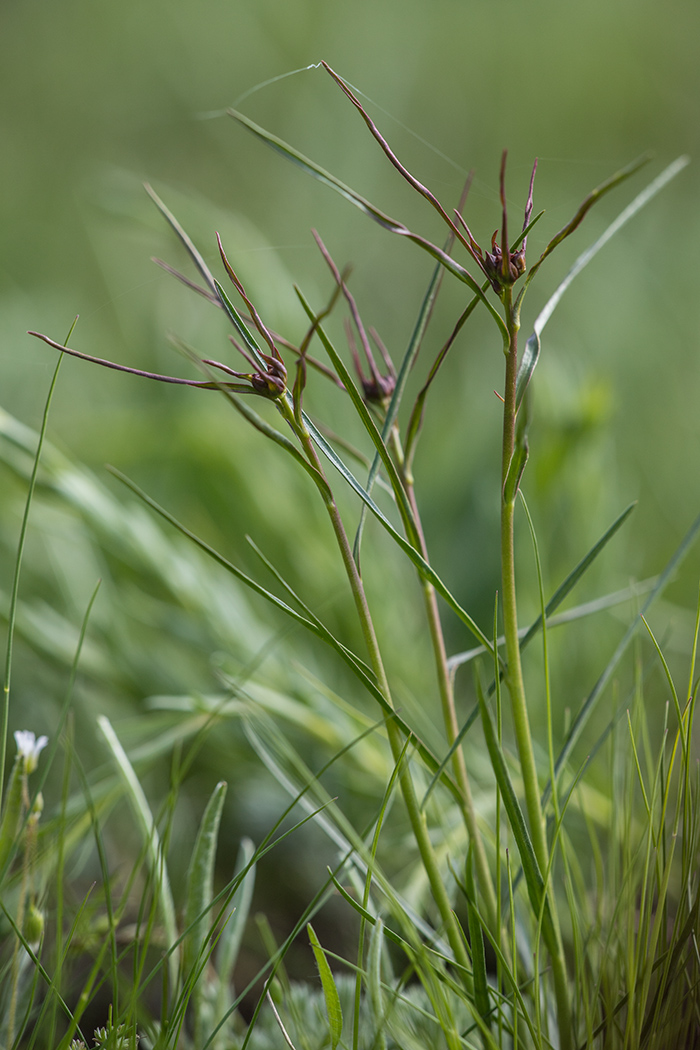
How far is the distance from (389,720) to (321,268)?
2.21 ft

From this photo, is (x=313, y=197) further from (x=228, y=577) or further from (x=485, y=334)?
(x=228, y=577)

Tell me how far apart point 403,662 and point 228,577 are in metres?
0.14

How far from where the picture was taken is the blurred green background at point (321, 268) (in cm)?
38

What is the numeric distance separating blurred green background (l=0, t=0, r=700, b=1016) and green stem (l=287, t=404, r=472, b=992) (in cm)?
6

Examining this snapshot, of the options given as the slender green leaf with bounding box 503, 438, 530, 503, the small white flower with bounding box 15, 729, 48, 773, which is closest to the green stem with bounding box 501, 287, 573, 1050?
the slender green leaf with bounding box 503, 438, 530, 503

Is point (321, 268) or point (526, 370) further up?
point (321, 268)

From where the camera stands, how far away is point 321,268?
2.47ft

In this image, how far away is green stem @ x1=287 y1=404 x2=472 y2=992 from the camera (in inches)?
5.1

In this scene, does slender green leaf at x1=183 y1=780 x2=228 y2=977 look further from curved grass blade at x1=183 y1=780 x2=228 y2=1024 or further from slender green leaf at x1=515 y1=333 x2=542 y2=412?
slender green leaf at x1=515 y1=333 x2=542 y2=412

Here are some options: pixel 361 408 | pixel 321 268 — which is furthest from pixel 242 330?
pixel 321 268

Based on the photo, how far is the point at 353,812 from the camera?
33 centimetres

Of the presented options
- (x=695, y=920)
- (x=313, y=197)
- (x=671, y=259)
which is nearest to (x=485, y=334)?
(x=671, y=259)

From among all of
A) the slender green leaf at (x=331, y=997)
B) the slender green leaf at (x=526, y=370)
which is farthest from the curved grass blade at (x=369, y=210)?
the slender green leaf at (x=331, y=997)

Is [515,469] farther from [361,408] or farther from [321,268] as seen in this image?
[321,268]
